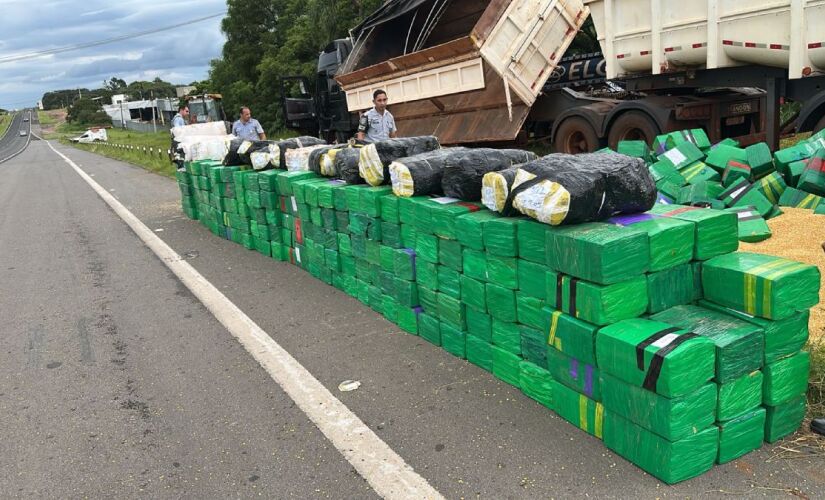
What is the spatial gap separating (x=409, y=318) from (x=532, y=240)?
1718mm

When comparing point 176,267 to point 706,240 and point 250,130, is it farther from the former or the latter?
point 706,240

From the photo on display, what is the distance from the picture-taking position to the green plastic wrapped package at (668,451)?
10.6 ft

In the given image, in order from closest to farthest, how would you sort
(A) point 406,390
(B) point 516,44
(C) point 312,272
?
(A) point 406,390, (C) point 312,272, (B) point 516,44

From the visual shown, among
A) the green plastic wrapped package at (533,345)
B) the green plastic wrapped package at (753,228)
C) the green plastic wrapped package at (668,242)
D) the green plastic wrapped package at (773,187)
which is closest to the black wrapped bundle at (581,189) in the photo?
the green plastic wrapped package at (668,242)

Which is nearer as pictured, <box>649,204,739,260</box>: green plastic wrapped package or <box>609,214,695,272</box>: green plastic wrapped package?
<box>609,214,695,272</box>: green plastic wrapped package

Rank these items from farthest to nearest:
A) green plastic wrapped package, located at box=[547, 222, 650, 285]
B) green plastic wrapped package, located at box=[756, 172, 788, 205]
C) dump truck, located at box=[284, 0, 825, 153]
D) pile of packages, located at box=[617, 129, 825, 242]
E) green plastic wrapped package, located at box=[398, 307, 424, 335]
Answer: dump truck, located at box=[284, 0, 825, 153]
green plastic wrapped package, located at box=[756, 172, 788, 205]
pile of packages, located at box=[617, 129, 825, 242]
green plastic wrapped package, located at box=[398, 307, 424, 335]
green plastic wrapped package, located at box=[547, 222, 650, 285]

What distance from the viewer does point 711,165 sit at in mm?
8453

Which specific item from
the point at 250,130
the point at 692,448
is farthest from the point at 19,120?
the point at 692,448

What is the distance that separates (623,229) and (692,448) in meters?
1.14

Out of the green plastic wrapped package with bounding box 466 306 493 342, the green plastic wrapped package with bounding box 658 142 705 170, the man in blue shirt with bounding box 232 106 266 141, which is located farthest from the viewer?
the man in blue shirt with bounding box 232 106 266 141

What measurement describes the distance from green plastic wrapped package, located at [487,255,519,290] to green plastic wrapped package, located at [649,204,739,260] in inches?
38.6

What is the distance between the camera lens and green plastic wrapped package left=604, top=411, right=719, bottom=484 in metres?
3.22

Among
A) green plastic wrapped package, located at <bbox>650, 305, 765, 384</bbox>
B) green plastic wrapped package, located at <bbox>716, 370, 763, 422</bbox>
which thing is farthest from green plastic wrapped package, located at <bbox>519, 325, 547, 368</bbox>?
green plastic wrapped package, located at <bbox>716, 370, 763, 422</bbox>

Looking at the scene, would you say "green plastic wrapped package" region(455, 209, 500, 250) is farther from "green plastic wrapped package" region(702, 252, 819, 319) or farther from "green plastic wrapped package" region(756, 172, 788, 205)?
"green plastic wrapped package" region(756, 172, 788, 205)
